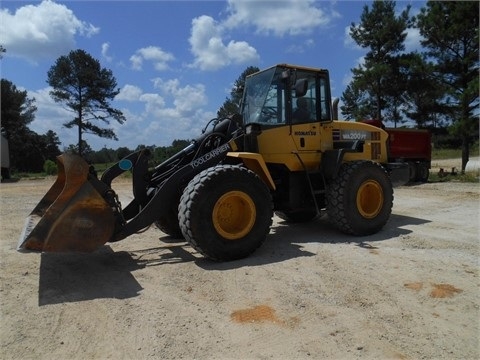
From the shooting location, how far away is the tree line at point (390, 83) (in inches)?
742

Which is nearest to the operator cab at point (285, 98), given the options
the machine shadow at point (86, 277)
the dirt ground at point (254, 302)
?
the dirt ground at point (254, 302)

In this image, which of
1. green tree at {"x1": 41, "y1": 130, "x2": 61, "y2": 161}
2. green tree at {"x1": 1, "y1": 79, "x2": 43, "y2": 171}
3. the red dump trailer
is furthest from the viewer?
green tree at {"x1": 41, "y1": 130, "x2": 61, "y2": 161}

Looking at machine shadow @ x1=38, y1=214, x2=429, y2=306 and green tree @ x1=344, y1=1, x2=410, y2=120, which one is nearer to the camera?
machine shadow @ x1=38, y1=214, x2=429, y2=306

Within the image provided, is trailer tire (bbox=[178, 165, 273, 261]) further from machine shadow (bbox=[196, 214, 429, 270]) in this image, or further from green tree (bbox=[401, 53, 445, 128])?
green tree (bbox=[401, 53, 445, 128])

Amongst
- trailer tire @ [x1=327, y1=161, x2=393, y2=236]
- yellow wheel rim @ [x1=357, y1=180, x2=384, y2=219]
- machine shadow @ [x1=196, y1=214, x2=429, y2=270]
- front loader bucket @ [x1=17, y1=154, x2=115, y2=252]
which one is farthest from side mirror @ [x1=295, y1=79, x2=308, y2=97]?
front loader bucket @ [x1=17, y1=154, x2=115, y2=252]

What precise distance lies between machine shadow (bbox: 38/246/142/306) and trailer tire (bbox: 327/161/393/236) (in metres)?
3.32

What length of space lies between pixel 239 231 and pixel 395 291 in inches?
85.6

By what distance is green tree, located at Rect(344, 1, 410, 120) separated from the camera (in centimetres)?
2597

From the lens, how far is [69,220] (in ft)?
16.5

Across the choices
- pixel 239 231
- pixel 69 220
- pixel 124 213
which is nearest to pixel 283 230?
pixel 239 231

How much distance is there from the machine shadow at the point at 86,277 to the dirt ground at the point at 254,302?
0.01m

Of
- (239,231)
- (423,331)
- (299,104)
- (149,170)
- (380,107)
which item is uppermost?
(380,107)

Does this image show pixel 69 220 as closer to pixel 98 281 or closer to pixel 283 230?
pixel 98 281

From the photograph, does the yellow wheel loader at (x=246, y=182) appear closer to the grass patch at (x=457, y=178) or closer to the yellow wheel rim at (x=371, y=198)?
the yellow wheel rim at (x=371, y=198)
